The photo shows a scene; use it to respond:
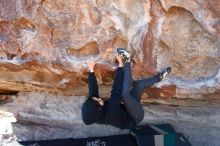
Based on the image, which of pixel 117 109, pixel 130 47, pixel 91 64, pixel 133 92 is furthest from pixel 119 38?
pixel 117 109

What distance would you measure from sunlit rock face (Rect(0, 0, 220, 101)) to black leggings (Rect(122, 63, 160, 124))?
197 millimetres

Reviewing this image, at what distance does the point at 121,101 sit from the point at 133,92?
137 mm

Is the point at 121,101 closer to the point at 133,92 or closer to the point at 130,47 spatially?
the point at 133,92

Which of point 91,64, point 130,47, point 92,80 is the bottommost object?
point 92,80

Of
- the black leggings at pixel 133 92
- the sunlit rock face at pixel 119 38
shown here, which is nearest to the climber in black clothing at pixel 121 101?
the black leggings at pixel 133 92

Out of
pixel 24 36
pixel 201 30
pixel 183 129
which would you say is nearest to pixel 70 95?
pixel 24 36

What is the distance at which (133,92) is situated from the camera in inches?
131

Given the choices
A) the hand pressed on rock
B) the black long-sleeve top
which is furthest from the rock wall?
the black long-sleeve top

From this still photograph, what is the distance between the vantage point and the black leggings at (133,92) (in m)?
3.17

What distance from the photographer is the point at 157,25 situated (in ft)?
11.0


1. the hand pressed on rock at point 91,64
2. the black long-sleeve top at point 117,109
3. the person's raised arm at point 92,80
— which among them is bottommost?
the black long-sleeve top at point 117,109

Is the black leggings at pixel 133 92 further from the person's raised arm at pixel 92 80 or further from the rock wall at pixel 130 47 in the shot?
the person's raised arm at pixel 92 80

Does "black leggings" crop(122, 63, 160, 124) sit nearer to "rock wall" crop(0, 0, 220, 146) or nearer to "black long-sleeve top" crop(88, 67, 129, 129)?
"black long-sleeve top" crop(88, 67, 129, 129)

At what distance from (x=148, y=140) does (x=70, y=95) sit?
94 centimetres
